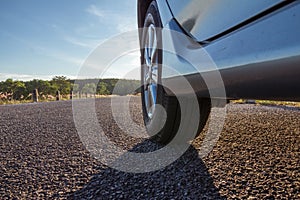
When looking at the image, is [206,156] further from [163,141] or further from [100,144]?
[100,144]

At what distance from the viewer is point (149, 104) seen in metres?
1.60

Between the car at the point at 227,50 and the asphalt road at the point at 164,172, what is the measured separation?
30cm

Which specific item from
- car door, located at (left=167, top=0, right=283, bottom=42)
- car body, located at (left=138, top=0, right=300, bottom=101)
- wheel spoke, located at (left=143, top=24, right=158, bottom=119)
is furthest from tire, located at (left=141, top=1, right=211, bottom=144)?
car body, located at (left=138, top=0, right=300, bottom=101)

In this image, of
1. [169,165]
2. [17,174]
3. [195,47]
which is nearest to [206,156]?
[169,165]

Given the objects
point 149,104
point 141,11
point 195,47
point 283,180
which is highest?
point 141,11

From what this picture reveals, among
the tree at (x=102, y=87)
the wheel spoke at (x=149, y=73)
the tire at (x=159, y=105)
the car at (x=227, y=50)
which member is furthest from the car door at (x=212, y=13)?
the tree at (x=102, y=87)

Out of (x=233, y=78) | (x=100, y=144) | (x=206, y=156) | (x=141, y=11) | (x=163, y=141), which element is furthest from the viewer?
(x=141, y=11)

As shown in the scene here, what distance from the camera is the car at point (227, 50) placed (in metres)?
0.48

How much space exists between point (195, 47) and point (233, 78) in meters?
0.25

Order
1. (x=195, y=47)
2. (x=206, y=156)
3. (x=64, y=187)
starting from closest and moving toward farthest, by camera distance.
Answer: (x=195, y=47)
(x=64, y=187)
(x=206, y=156)

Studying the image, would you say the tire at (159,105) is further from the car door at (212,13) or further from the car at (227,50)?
the car door at (212,13)

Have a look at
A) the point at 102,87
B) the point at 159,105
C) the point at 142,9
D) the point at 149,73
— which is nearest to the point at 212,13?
the point at 159,105

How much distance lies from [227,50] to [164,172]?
636 mm

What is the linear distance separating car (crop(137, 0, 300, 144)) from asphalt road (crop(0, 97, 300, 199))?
0.30m
